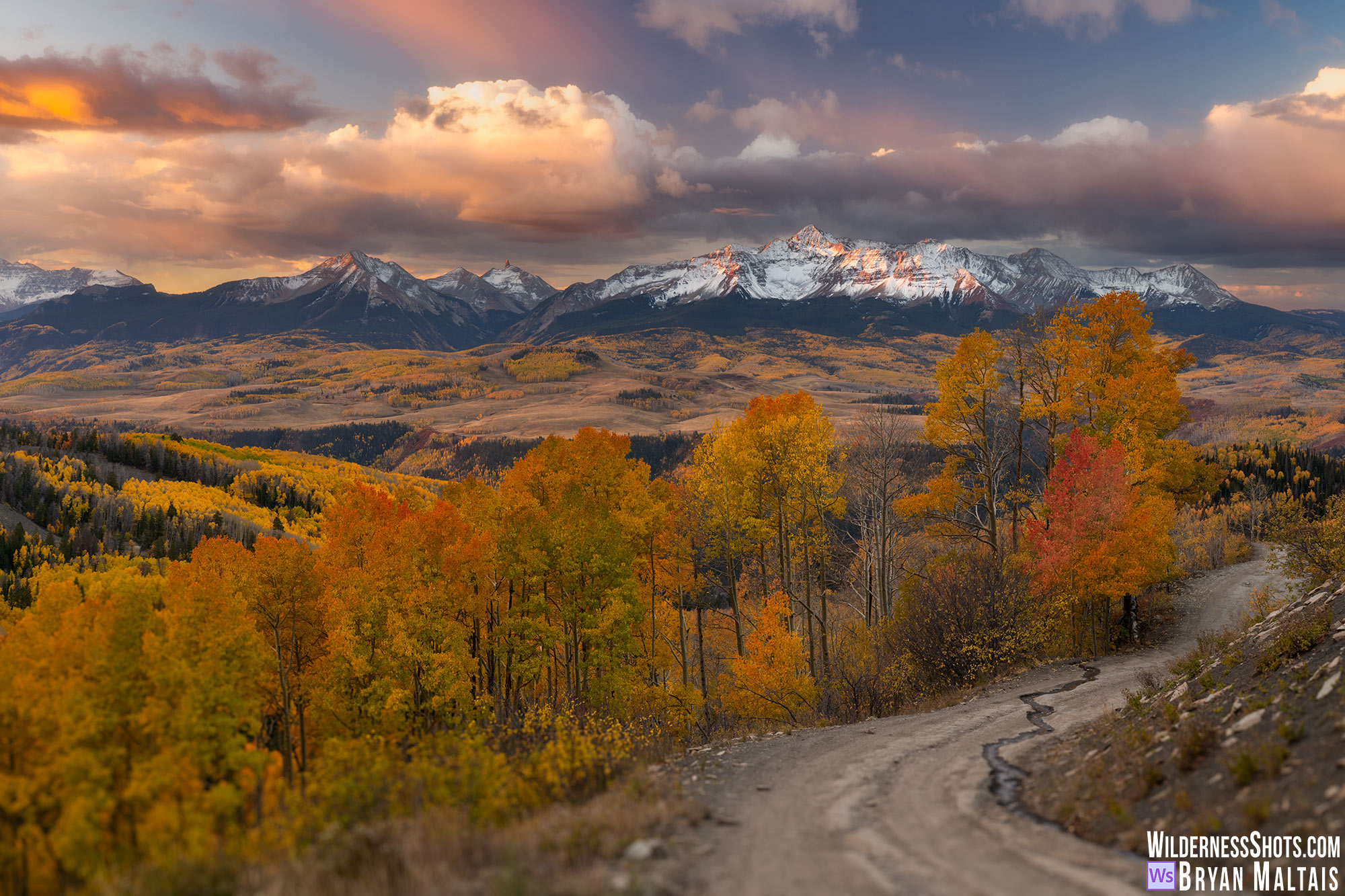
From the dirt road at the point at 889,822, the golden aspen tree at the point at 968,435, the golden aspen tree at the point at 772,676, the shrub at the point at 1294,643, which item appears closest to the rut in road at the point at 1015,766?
the dirt road at the point at 889,822

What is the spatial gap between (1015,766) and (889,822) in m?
4.93

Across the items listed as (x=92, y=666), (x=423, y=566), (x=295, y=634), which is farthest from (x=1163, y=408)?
(x=295, y=634)

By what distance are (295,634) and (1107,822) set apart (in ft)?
118

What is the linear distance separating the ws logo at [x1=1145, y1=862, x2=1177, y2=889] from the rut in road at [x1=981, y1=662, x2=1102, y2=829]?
79.7 inches

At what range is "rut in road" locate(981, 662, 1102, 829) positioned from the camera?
38.2 feet

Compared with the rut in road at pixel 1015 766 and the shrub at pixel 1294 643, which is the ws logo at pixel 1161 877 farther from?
the shrub at pixel 1294 643

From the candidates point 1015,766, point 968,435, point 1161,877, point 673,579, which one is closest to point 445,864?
point 1161,877

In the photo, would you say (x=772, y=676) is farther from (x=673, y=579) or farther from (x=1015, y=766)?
(x=1015, y=766)

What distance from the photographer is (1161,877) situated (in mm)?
8453

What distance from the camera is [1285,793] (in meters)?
8.94

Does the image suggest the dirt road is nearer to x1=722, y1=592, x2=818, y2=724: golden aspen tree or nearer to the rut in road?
the rut in road

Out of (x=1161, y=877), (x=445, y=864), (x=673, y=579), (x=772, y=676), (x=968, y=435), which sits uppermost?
(x=968, y=435)

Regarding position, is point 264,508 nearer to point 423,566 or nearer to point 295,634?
point 295,634

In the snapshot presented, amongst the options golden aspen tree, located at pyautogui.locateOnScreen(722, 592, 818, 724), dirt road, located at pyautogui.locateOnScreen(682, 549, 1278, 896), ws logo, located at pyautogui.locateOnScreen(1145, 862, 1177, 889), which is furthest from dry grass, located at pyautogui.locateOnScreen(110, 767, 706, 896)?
golden aspen tree, located at pyautogui.locateOnScreen(722, 592, 818, 724)
